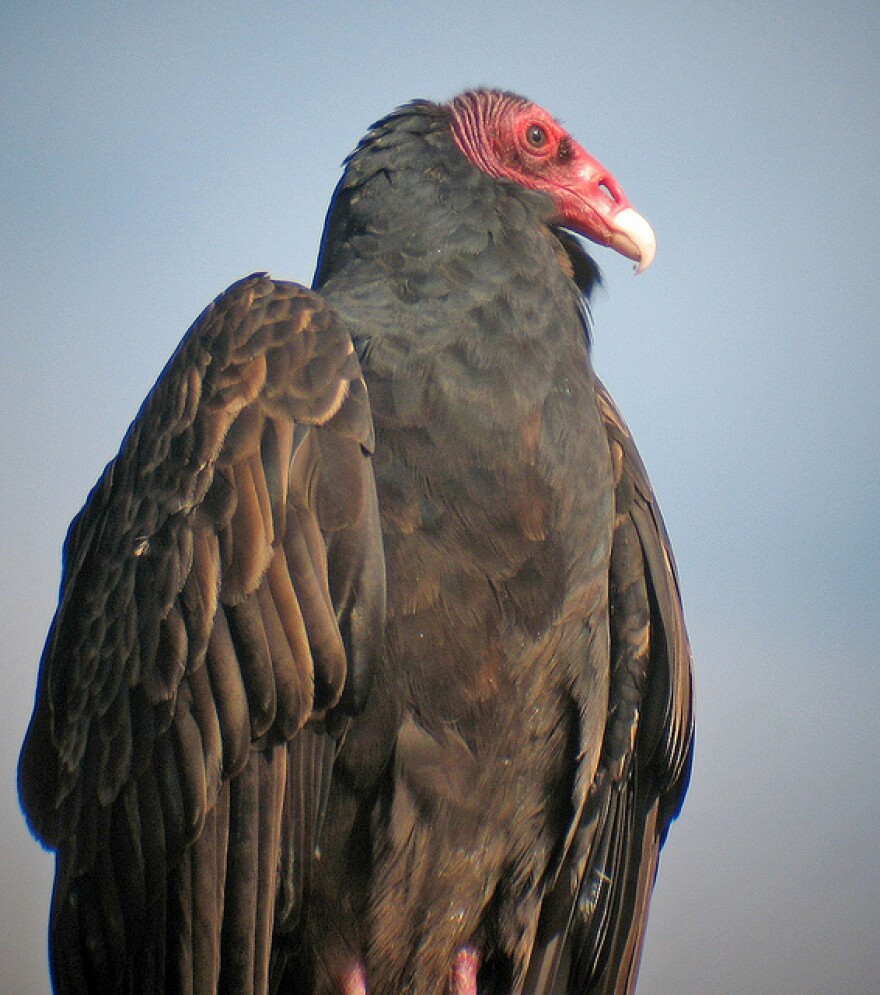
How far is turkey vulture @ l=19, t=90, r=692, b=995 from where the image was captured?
286 centimetres

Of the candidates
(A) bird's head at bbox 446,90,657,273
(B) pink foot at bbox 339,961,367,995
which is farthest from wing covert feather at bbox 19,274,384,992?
(A) bird's head at bbox 446,90,657,273

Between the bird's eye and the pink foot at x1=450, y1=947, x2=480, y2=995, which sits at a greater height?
the bird's eye

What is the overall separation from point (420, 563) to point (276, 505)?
37 centimetres

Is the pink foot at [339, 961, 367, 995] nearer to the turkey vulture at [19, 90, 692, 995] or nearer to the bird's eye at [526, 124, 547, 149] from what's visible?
the turkey vulture at [19, 90, 692, 995]

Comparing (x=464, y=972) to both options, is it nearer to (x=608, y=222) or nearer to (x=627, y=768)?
(x=627, y=768)

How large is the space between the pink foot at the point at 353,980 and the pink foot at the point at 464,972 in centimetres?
30

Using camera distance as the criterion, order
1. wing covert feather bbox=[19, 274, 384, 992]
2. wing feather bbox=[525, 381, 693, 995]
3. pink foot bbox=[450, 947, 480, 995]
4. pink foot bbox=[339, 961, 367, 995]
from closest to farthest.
A: 1. wing covert feather bbox=[19, 274, 384, 992]
2. pink foot bbox=[339, 961, 367, 995]
3. pink foot bbox=[450, 947, 480, 995]
4. wing feather bbox=[525, 381, 693, 995]

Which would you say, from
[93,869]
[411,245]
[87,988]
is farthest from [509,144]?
[87,988]

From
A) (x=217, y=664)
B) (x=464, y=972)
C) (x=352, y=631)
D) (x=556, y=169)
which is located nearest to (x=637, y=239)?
(x=556, y=169)

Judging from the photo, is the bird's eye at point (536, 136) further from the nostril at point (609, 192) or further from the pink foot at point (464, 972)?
the pink foot at point (464, 972)

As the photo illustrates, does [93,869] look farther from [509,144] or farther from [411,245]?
[509,144]

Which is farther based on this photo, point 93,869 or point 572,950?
point 572,950

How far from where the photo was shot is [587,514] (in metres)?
3.18

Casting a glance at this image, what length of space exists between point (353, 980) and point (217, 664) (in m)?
0.90
